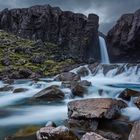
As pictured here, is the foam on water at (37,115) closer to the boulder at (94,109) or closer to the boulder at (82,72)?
the boulder at (94,109)

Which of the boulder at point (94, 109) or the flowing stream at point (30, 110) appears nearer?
the boulder at point (94, 109)

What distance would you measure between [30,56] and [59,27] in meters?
36.6

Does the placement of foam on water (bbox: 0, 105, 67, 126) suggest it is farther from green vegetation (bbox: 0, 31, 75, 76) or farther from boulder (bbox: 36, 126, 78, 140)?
green vegetation (bbox: 0, 31, 75, 76)

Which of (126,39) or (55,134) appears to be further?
(126,39)

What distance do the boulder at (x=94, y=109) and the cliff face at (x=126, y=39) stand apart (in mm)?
72632

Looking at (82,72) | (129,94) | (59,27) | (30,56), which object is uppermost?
(59,27)

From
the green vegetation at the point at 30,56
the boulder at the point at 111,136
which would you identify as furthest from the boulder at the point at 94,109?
the green vegetation at the point at 30,56

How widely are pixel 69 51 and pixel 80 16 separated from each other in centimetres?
1605

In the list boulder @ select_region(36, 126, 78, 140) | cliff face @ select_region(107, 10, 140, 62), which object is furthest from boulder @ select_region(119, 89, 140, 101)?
cliff face @ select_region(107, 10, 140, 62)

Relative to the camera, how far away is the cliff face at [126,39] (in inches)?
3617

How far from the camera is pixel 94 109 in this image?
785 inches

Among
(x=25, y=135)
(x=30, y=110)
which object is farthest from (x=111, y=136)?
(x=30, y=110)

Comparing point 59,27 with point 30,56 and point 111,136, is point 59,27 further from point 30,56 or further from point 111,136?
point 111,136

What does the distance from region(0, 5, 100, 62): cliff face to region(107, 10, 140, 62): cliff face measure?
31.7ft
